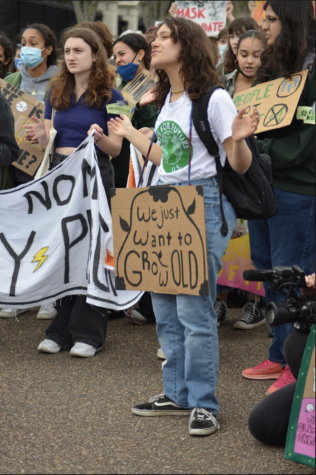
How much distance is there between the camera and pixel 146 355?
502 centimetres

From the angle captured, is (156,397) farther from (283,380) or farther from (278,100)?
(278,100)

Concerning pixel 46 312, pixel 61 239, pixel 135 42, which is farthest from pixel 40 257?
pixel 135 42

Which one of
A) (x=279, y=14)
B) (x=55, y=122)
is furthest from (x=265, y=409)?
(x=55, y=122)

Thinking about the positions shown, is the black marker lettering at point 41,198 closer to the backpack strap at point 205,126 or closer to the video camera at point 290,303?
the backpack strap at point 205,126

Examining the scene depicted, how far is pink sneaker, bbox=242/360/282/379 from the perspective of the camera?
448 centimetres

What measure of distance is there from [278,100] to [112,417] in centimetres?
198

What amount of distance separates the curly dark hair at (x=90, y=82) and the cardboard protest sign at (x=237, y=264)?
1646 mm

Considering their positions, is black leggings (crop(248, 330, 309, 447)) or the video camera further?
black leggings (crop(248, 330, 309, 447))

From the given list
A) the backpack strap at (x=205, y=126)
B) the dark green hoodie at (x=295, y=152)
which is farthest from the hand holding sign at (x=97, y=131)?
the backpack strap at (x=205, y=126)

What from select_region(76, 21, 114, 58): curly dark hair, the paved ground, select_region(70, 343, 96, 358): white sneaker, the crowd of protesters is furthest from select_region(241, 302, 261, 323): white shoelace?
select_region(76, 21, 114, 58): curly dark hair

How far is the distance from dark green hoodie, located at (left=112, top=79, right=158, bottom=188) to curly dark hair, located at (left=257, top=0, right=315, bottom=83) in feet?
5.86

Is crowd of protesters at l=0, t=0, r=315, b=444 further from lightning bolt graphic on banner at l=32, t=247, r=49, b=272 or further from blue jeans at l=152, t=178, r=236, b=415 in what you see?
lightning bolt graphic on banner at l=32, t=247, r=49, b=272

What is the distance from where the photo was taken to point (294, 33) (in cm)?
403

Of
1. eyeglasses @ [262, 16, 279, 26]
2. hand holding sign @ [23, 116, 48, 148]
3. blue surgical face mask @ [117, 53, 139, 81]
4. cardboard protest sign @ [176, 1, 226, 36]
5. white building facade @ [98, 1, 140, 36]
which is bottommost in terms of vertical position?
hand holding sign @ [23, 116, 48, 148]
